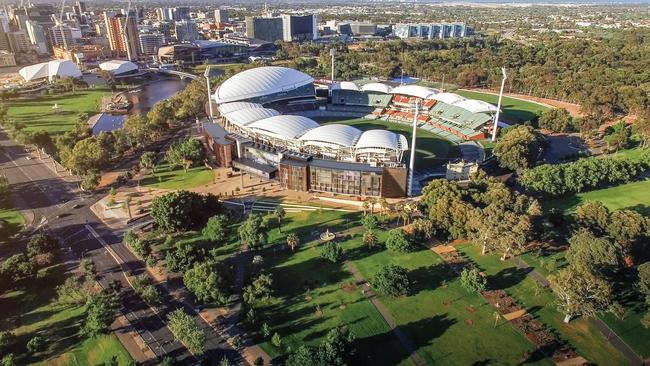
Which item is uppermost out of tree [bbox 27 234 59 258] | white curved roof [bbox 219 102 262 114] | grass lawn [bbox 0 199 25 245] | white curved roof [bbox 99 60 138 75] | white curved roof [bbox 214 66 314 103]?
white curved roof [bbox 214 66 314 103]

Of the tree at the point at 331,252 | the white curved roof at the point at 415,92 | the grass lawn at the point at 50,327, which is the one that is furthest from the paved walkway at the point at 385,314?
the white curved roof at the point at 415,92

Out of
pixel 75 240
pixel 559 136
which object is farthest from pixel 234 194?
pixel 559 136

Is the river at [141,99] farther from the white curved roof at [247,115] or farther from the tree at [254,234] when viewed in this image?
the tree at [254,234]

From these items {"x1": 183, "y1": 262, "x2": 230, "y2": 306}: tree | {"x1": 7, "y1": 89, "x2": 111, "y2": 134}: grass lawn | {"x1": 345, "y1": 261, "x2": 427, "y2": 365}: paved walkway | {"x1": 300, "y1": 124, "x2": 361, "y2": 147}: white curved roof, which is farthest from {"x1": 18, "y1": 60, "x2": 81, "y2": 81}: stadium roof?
{"x1": 345, "y1": 261, "x2": 427, "y2": 365}: paved walkway

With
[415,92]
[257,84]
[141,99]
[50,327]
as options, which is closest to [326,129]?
[257,84]

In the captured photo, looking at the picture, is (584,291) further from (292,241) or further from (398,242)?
(292,241)

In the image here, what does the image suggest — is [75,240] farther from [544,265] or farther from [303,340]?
[544,265]

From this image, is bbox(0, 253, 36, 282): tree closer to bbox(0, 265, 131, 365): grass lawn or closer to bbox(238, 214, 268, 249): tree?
bbox(0, 265, 131, 365): grass lawn
